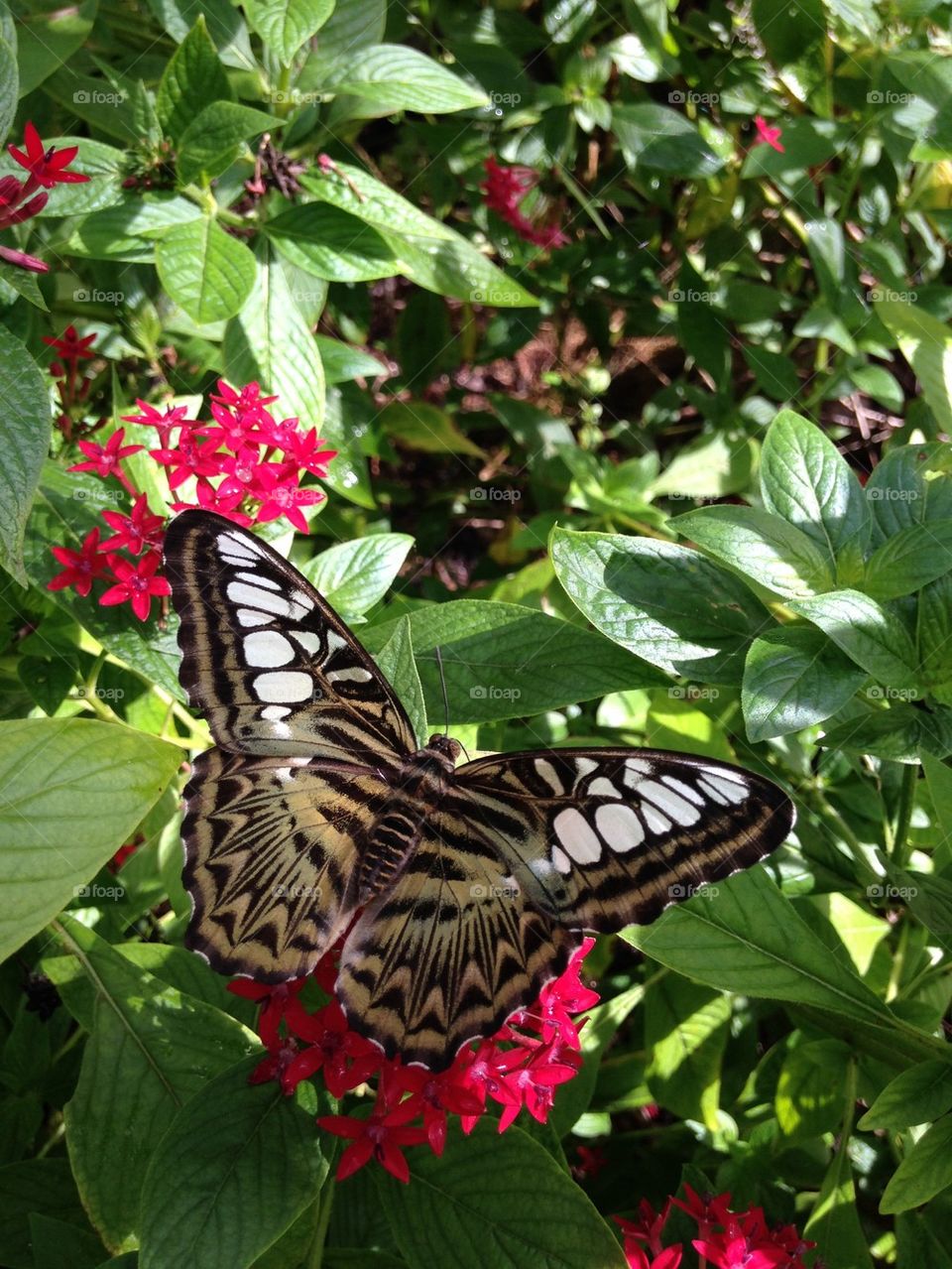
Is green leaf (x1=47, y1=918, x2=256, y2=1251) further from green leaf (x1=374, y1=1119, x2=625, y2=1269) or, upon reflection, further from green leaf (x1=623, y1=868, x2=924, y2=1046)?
green leaf (x1=623, y1=868, x2=924, y2=1046)

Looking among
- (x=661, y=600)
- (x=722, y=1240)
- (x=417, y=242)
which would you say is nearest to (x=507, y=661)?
(x=661, y=600)

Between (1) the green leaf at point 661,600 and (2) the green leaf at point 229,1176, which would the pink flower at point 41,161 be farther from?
(2) the green leaf at point 229,1176

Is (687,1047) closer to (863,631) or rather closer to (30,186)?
(863,631)

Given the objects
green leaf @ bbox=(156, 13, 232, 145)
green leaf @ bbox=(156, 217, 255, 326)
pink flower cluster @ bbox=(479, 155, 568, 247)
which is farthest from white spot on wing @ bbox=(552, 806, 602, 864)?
pink flower cluster @ bbox=(479, 155, 568, 247)

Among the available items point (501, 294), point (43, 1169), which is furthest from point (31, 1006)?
point (501, 294)

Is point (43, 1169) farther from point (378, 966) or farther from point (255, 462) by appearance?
point (255, 462)

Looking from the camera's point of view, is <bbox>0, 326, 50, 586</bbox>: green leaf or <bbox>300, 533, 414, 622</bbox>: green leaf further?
<bbox>300, 533, 414, 622</bbox>: green leaf
